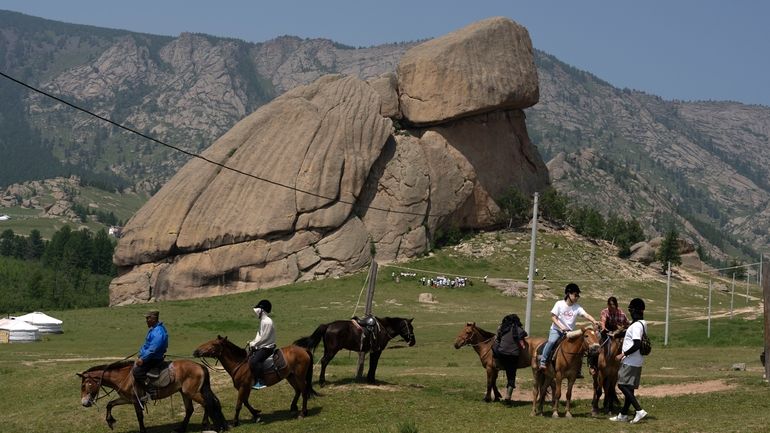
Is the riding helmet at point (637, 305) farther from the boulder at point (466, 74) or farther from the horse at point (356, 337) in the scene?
the boulder at point (466, 74)

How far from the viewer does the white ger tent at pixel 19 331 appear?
2117 inches

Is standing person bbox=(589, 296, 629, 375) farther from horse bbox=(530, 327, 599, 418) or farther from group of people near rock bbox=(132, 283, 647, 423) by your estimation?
horse bbox=(530, 327, 599, 418)

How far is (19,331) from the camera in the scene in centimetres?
5419

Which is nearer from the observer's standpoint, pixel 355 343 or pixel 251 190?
pixel 355 343

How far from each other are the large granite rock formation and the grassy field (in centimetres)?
462

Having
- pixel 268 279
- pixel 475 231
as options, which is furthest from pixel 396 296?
pixel 475 231

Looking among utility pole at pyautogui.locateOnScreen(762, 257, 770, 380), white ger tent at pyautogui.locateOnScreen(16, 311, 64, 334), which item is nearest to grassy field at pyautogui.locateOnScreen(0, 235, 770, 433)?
utility pole at pyautogui.locateOnScreen(762, 257, 770, 380)

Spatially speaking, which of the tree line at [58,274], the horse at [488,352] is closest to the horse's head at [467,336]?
the horse at [488,352]

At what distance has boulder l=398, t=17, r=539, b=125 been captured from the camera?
96.6 metres

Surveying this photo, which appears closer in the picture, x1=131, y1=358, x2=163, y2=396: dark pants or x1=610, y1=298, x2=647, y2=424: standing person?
x1=610, y1=298, x2=647, y2=424: standing person

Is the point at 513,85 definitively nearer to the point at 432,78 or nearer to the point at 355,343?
the point at 432,78

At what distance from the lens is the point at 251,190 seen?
289 ft

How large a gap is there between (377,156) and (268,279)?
17125 millimetres

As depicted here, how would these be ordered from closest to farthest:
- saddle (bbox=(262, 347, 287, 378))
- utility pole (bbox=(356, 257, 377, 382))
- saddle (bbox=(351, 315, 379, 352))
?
1. saddle (bbox=(262, 347, 287, 378))
2. saddle (bbox=(351, 315, 379, 352))
3. utility pole (bbox=(356, 257, 377, 382))
